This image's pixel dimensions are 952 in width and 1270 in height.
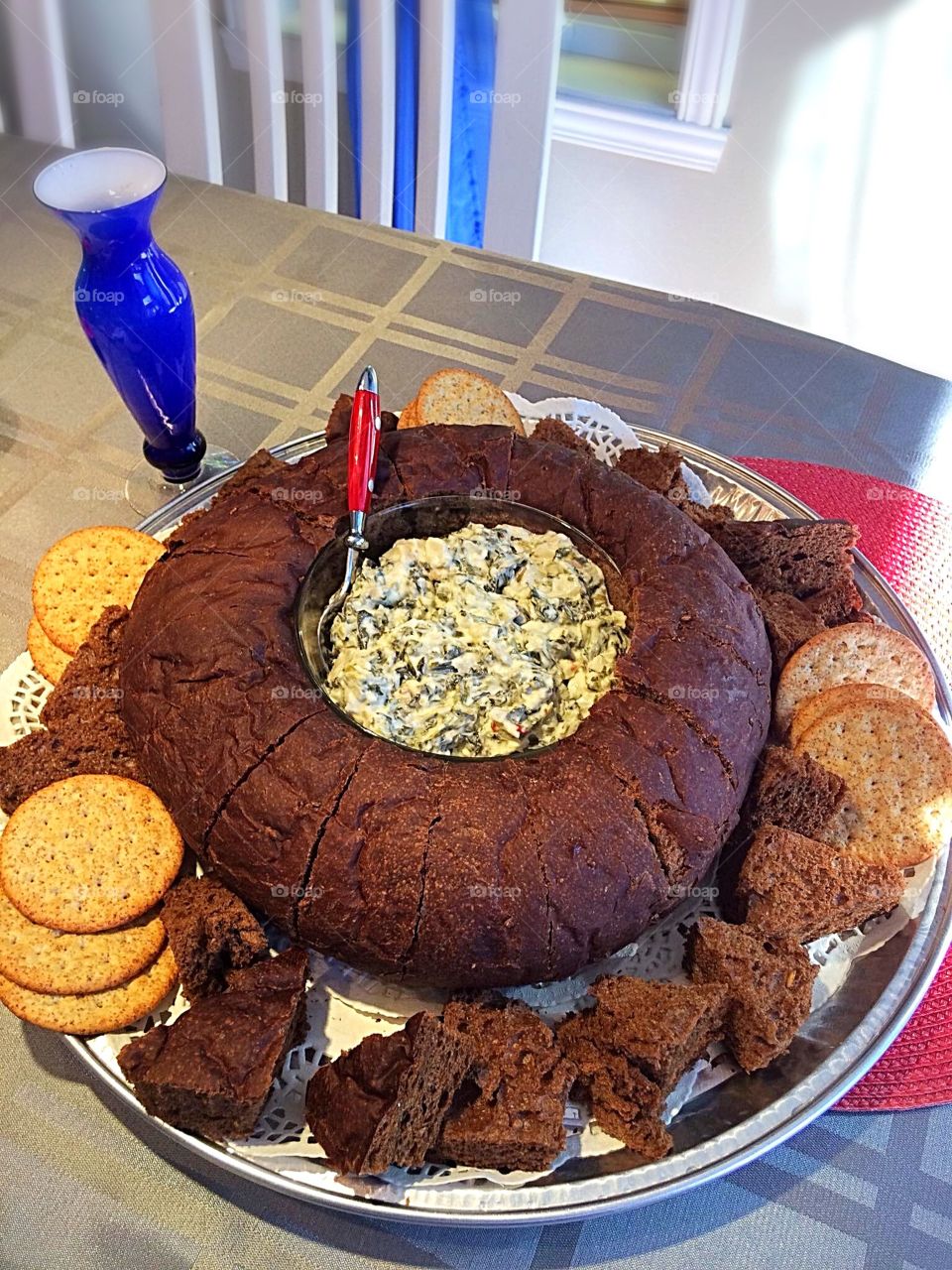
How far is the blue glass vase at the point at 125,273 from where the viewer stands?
224 centimetres

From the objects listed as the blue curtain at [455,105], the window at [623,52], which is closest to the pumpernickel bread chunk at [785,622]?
the blue curtain at [455,105]

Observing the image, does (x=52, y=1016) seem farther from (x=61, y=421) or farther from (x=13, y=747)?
(x=61, y=421)

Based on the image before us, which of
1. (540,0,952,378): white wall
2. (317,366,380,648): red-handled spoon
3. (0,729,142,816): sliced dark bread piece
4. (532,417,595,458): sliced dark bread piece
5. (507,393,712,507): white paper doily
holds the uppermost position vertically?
(317,366,380,648): red-handled spoon

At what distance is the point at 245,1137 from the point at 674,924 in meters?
0.76

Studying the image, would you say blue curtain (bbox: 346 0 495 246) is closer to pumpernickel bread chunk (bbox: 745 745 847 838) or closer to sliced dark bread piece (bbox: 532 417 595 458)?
sliced dark bread piece (bbox: 532 417 595 458)

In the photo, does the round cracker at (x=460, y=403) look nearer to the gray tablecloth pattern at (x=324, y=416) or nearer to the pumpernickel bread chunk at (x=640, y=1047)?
the gray tablecloth pattern at (x=324, y=416)

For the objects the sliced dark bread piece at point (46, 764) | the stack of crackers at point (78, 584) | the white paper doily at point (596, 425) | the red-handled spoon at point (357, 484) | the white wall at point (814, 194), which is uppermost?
the red-handled spoon at point (357, 484)

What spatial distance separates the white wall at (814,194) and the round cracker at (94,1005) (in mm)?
4123

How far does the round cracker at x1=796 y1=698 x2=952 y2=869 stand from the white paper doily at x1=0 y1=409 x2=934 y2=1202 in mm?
70

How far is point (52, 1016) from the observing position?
175 cm

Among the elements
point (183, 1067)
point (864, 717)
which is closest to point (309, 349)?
point (864, 717)

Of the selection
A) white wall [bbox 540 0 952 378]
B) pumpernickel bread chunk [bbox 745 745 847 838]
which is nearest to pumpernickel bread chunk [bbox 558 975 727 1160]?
pumpernickel bread chunk [bbox 745 745 847 838]

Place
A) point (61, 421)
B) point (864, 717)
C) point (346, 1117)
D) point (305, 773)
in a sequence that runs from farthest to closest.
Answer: point (61, 421) < point (864, 717) < point (305, 773) < point (346, 1117)

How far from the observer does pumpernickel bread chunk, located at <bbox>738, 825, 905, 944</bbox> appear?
6.05ft
